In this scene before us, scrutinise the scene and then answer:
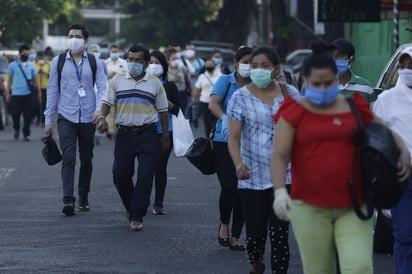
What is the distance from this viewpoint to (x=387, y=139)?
24.0 feet

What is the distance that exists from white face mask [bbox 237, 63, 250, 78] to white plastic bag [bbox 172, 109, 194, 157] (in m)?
1.97

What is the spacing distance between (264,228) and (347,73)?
1501mm

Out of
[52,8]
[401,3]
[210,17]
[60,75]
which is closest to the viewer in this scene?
[60,75]

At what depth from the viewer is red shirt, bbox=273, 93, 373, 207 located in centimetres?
727

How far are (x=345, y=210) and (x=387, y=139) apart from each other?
438 millimetres

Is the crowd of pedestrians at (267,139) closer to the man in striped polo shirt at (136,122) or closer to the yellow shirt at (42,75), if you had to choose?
the man in striped polo shirt at (136,122)

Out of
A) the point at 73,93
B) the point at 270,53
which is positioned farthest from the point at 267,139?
the point at 73,93

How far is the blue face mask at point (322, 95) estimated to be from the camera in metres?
7.25

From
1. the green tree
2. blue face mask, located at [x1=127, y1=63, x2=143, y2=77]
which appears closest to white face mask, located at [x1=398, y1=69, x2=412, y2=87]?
blue face mask, located at [x1=127, y1=63, x2=143, y2=77]

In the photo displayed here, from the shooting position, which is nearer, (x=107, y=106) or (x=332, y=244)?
(x=332, y=244)

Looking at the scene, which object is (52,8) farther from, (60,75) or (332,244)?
(332,244)

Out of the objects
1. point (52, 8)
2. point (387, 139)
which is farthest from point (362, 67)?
point (52, 8)

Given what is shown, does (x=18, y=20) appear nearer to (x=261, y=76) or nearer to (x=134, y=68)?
(x=134, y=68)

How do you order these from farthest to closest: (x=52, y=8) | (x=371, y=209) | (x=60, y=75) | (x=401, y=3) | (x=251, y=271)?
(x=52, y=8) < (x=401, y=3) < (x=60, y=75) < (x=251, y=271) < (x=371, y=209)
